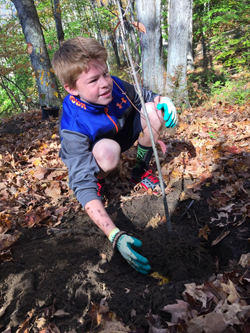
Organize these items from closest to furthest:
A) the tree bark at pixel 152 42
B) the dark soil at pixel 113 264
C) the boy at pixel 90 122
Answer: the dark soil at pixel 113 264 → the boy at pixel 90 122 → the tree bark at pixel 152 42

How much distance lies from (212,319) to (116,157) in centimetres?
151

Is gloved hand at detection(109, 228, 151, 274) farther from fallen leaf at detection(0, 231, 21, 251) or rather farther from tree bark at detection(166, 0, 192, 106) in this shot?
tree bark at detection(166, 0, 192, 106)

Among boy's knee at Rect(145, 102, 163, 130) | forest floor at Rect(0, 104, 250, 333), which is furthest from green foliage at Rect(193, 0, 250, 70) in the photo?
boy's knee at Rect(145, 102, 163, 130)

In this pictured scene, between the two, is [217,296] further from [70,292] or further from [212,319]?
[70,292]

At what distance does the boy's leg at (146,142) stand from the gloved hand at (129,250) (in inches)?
46.4

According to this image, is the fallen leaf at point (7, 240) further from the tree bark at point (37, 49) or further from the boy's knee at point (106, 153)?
the tree bark at point (37, 49)

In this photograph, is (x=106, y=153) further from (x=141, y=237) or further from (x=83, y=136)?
(x=141, y=237)

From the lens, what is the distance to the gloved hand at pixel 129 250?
159 cm

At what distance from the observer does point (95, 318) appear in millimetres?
1299

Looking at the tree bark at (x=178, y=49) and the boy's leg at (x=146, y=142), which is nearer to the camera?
the boy's leg at (x=146, y=142)

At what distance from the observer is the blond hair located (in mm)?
1897

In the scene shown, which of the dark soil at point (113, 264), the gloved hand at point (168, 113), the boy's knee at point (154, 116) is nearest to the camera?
the dark soil at point (113, 264)

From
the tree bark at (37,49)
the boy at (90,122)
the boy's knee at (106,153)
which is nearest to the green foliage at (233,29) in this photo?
the tree bark at (37,49)

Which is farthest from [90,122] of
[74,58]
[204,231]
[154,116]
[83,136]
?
[204,231]
